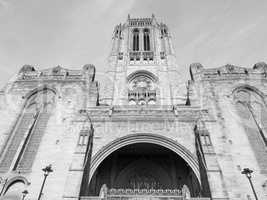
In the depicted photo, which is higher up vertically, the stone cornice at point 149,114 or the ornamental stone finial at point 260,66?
the ornamental stone finial at point 260,66

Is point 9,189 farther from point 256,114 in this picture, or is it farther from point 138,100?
point 256,114

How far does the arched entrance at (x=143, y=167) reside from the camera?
1692 cm

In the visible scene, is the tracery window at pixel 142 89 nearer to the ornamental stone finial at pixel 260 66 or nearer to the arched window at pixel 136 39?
the arched window at pixel 136 39

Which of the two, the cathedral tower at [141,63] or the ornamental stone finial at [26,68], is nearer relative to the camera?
the ornamental stone finial at [26,68]

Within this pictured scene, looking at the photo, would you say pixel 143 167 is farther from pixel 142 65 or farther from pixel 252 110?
pixel 142 65

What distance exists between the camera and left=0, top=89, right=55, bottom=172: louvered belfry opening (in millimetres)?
16531

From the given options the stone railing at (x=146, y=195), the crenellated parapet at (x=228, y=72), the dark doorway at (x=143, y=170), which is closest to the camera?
the stone railing at (x=146, y=195)

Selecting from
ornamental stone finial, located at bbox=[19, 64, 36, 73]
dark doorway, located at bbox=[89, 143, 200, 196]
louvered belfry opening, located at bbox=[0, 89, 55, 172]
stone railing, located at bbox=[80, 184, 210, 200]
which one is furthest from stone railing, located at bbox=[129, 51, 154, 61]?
stone railing, located at bbox=[80, 184, 210, 200]

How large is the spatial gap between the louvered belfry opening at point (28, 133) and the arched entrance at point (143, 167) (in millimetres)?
5658

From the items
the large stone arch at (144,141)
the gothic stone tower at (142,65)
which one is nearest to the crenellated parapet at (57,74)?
the gothic stone tower at (142,65)

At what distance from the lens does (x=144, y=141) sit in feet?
55.8

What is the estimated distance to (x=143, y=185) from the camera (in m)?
17.9

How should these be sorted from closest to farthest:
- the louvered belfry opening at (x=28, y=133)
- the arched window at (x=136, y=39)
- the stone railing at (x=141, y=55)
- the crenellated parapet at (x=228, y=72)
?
the louvered belfry opening at (x=28, y=133), the crenellated parapet at (x=228, y=72), the stone railing at (x=141, y=55), the arched window at (x=136, y=39)

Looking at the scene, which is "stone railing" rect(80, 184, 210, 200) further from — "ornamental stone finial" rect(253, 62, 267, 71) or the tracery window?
"ornamental stone finial" rect(253, 62, 267, 71)
